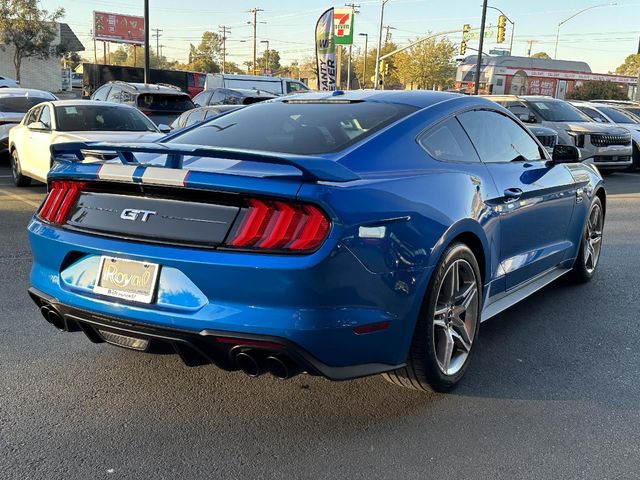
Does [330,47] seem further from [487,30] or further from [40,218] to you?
[487,30]

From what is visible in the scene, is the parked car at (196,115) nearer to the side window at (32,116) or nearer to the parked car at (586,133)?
the side window at (32,116)

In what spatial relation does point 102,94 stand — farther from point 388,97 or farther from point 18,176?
point 388,97

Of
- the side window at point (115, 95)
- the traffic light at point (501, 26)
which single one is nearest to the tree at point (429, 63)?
the traffic light at point (501, 26)

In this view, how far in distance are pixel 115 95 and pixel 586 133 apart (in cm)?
1092

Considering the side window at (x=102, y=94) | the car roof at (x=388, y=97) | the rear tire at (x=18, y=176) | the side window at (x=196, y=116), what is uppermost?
the car roof at (x=388, y=97)

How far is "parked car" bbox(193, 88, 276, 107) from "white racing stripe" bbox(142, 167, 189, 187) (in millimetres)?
12381

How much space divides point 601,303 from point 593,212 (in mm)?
993

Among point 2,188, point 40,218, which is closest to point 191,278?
point 40,218

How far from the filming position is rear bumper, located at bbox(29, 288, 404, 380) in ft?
8.68

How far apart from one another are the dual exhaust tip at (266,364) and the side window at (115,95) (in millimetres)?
13695

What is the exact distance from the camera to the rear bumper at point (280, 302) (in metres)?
2.62

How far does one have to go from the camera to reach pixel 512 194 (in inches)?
157

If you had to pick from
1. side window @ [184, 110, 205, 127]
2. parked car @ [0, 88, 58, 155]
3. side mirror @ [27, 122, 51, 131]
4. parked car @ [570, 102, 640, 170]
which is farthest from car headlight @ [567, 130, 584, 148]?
parked car @ [0, 88, 58, 155]

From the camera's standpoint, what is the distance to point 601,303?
17.0 ft
